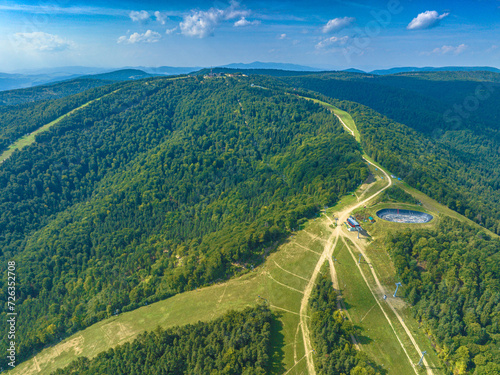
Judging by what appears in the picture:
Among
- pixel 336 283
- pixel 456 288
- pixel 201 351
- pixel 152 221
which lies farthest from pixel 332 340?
pixel 152 221

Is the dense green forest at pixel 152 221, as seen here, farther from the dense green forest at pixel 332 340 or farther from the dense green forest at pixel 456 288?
the dense green forest at pixel 456 288

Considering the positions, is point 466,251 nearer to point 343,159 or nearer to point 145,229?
point 343,159

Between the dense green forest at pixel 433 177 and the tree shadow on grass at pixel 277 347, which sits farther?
the dense green forest at pixel 433 177

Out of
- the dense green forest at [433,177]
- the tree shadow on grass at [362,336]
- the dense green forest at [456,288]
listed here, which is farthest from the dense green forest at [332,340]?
the dense green forest at [433,177]

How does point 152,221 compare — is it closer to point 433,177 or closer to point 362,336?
point 362,336

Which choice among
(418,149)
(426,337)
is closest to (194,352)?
(426,337)
